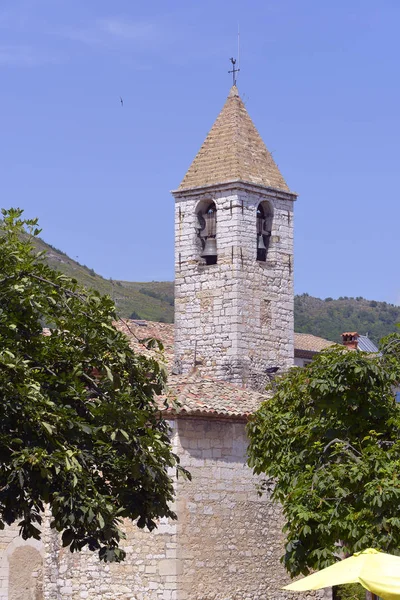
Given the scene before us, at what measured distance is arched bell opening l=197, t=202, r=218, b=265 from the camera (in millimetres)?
38688

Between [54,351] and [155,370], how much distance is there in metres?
1.48

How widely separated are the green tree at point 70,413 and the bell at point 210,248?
63.7 feet

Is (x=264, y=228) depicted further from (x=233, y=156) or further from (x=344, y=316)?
(x=344, y=316)

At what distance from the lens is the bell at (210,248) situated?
3862cm

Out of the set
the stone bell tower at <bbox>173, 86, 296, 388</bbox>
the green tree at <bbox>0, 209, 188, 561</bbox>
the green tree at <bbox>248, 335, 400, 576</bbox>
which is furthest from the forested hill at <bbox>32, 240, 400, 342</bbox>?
the green tree at <bbox>0, 209, 188, 561</bbox>

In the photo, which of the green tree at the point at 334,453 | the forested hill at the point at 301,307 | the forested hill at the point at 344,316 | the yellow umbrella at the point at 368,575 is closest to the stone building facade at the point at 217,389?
the green tree at the point at 334,453

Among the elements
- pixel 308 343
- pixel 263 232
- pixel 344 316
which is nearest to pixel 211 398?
pixel 263 232

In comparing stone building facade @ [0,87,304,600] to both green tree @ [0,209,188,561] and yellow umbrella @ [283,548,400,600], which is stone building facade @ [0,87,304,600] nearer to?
green tree @ [0,209,188,561]

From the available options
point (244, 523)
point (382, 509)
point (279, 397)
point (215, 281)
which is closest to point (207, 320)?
point (215, 281)

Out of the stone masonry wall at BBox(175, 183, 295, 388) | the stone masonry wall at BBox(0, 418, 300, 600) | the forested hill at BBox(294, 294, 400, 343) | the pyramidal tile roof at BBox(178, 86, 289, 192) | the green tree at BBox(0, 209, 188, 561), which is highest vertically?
the forested hill at BBox(294, 294, 400, 343)

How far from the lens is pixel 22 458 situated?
16.8 m

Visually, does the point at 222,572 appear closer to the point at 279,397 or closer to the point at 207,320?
the point at 279,397

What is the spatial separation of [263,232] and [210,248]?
5.52 ft

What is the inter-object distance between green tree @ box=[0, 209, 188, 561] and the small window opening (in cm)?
1998
